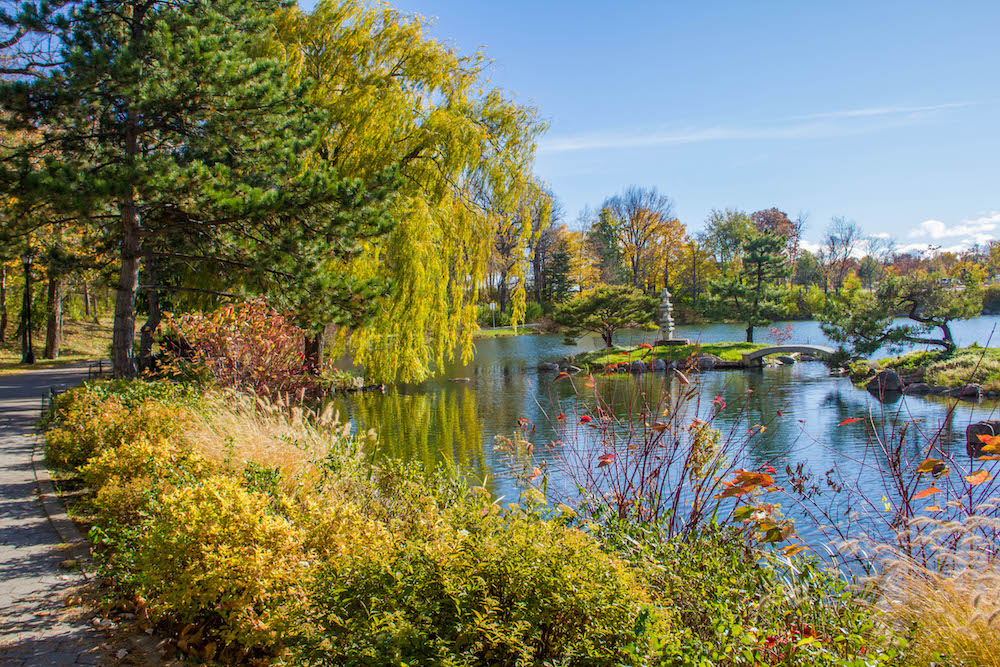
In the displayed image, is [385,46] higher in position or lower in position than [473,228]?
higher

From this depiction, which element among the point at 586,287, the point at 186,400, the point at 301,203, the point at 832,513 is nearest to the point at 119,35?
the point at 301,203

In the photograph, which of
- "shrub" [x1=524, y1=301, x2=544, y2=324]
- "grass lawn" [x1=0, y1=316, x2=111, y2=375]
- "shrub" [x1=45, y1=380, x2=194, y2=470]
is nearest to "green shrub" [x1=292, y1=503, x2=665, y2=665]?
"shrub" [x1=45, y1=380, x2=194, y2=470]

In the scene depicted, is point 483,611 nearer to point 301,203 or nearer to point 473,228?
point 301,203

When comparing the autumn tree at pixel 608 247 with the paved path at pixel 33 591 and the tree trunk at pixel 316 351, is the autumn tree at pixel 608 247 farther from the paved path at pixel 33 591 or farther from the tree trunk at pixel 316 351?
the paved path at pixel 33 591

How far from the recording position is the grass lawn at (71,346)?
72.8ft

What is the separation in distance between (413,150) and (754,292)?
20.5 m

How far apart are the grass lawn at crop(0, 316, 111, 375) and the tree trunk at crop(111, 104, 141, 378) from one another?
12642 mm

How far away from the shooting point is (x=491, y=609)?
233cm

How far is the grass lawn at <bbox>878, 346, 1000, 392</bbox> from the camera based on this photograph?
1655 cm

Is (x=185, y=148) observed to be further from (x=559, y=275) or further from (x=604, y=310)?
(x=559, y=275)

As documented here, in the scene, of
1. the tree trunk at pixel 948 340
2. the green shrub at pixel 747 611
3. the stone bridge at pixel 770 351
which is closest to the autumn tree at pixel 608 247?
the stone bridge at pixel 770 351

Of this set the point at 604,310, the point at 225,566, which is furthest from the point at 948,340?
the point at 225,566

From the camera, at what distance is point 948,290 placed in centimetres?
2027

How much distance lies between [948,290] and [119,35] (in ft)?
73.8
